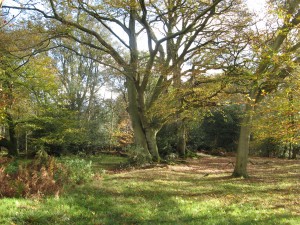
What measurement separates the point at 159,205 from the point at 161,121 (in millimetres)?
10018

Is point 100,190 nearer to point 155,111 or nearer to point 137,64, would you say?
point 155,111

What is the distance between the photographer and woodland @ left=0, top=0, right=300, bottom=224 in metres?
6.70

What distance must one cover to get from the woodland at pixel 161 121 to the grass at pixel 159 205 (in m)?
0.03

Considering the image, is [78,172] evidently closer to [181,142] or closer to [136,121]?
[136,121]

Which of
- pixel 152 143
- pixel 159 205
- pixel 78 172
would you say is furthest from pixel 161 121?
pixel 159 205

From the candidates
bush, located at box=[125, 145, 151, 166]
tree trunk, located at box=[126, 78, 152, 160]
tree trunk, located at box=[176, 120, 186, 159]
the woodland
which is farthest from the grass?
tree trunk, located at box=[176, 120, 186, 159]

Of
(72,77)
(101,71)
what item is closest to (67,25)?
(72,77)

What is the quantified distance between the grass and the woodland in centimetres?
3

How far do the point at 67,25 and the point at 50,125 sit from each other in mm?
9527

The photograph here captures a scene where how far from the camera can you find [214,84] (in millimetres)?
13609

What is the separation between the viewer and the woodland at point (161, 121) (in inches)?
Answer: 264

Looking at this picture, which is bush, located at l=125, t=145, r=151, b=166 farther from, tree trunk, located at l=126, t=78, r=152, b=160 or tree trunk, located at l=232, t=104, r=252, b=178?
tree trunk, located at l=232, t=104, r=252, b=178

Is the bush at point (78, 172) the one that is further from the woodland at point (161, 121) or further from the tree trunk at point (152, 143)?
the tree trunk at point (152, 143)

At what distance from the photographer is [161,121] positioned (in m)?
16.9
